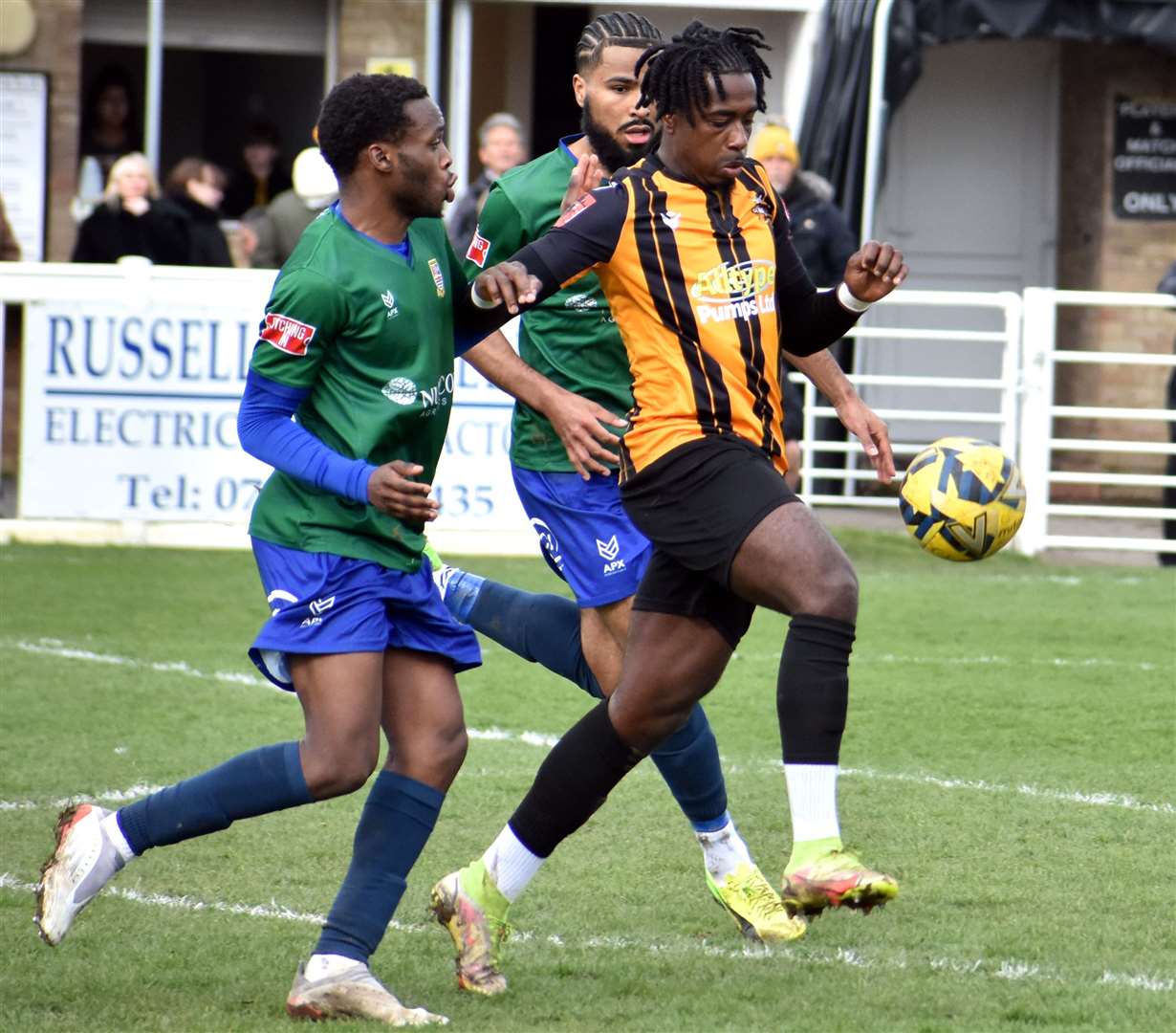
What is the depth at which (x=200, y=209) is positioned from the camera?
1432 cm

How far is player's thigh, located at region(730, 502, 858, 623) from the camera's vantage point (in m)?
4.76

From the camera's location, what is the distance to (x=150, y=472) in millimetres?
12422

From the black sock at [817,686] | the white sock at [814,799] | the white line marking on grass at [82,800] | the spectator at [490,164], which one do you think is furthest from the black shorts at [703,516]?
the spectator at [490,164]

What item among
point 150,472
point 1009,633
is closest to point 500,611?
point 1009,633

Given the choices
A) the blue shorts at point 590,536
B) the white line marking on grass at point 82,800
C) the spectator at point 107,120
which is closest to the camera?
the blue shorts at point 590,536

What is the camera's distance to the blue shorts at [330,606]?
4.68 m

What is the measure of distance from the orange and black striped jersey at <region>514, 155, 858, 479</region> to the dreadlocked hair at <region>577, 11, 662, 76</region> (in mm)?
1105

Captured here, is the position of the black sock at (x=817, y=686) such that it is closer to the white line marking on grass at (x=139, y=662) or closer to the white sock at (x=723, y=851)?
the white sock at (x=723, y=851)

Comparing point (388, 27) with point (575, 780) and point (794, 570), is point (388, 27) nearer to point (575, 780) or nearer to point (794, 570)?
point (575, 780)

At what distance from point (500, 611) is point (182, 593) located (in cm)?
500

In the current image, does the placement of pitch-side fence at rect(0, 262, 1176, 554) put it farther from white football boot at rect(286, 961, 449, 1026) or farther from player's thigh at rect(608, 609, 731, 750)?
white football boot at rect(286, 961, 449, 1026)

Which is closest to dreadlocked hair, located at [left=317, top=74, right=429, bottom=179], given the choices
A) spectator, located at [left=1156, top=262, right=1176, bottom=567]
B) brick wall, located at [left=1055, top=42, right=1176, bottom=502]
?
spectator, located at [left=1156, top=262, right=1176, bottom=567]

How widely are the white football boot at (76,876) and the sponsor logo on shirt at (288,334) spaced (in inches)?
46.3

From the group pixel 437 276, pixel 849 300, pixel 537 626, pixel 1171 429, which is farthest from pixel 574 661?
pixel 1171 429
